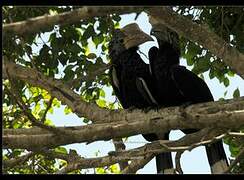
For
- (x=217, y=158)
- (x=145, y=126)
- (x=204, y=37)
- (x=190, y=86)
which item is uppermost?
(x=204, y=37)

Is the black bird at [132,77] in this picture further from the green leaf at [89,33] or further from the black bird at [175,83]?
the green leaf at [89,33]

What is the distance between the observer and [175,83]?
4.67 metres

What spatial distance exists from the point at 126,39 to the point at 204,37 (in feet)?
4.50

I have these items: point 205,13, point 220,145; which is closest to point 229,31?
point 205,13

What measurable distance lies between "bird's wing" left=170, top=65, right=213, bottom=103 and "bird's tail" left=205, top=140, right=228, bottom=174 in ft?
1.32

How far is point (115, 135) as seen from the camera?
3.26 meters

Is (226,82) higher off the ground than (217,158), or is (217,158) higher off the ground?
(226,82)

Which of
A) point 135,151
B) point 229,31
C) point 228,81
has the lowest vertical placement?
point 135,151

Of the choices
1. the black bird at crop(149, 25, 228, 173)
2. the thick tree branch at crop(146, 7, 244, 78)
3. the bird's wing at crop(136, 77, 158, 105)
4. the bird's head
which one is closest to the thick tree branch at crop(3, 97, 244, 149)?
the thick tree branch at crop(146, 7, 244, 78)

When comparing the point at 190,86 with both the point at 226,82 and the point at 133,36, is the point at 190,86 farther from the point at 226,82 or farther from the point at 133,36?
the point at 133,36

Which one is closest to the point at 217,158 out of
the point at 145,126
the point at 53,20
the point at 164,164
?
the point at 164,164

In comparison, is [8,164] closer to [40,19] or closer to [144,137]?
[40,19]

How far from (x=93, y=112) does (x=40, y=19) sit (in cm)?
150

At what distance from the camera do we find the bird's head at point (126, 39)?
5.29 metres
